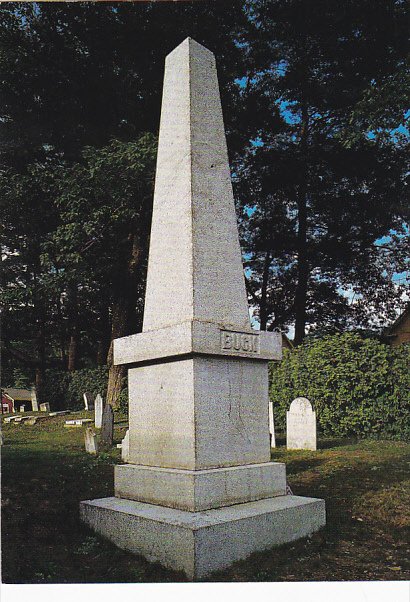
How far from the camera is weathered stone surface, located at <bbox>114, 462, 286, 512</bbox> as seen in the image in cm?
341

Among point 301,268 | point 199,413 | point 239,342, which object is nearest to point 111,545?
point 199,413

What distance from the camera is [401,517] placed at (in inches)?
176

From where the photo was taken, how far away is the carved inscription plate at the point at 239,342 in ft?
12.2

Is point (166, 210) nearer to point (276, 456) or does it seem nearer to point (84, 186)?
point (276, 456)

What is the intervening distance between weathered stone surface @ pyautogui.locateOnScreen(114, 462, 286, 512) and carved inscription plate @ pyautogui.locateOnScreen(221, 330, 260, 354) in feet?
2.54

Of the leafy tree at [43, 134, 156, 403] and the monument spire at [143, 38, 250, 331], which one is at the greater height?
the leafy tree at [43, 134, 156, 403]

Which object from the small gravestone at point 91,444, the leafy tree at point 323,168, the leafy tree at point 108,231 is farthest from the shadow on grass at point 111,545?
the leafy tree at point 323,168

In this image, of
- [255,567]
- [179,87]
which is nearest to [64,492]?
[255,567]

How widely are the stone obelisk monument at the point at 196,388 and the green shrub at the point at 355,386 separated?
244 inches

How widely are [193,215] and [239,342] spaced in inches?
36.4

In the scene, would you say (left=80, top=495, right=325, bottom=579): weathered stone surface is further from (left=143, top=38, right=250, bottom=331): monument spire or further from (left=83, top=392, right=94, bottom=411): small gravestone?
(left=83, top=392, right=94, bottom=411): small gravestone

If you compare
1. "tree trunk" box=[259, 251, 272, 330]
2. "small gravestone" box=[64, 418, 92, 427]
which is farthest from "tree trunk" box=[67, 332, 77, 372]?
"tree trunk" box=[259, 251, 272, 330]

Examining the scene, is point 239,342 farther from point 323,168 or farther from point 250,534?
point 323,168

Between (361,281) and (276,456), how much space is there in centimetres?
773
